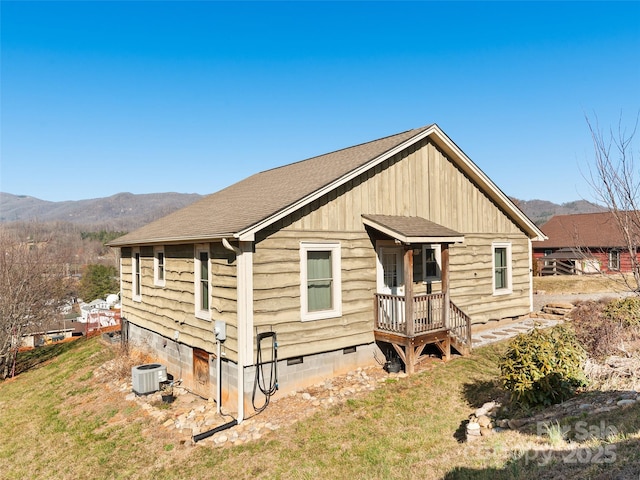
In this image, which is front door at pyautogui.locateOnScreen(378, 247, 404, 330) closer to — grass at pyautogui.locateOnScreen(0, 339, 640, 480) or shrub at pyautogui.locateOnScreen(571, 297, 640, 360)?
grass at pyautogui.locateOnScreen(0, 339, 640, 480)

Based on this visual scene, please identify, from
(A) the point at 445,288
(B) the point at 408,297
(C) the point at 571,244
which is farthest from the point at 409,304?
(C) the point at 571,244

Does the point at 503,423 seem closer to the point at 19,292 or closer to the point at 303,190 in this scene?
the point at 303,190

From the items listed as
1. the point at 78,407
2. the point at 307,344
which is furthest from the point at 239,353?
the point at 78,407

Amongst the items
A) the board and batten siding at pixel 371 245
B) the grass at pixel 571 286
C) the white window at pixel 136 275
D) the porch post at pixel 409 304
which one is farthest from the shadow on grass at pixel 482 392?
the grass at pixel 571 286

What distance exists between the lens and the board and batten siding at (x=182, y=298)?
31.8 feet

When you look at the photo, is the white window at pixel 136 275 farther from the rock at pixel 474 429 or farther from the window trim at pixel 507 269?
the window trim at pixel 507 269

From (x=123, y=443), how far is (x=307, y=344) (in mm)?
4419

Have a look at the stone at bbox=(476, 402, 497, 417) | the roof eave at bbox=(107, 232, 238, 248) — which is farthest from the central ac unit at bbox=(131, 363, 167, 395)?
the stone at bbox=(476, 402, 497, 417)

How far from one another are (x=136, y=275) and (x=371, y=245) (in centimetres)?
921

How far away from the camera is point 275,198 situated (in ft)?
35.9

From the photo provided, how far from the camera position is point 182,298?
38.8 feet

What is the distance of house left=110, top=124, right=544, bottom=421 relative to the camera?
949 cm

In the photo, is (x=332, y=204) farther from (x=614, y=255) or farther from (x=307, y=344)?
(x=614, y=255)

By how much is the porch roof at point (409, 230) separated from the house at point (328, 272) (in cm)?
4
